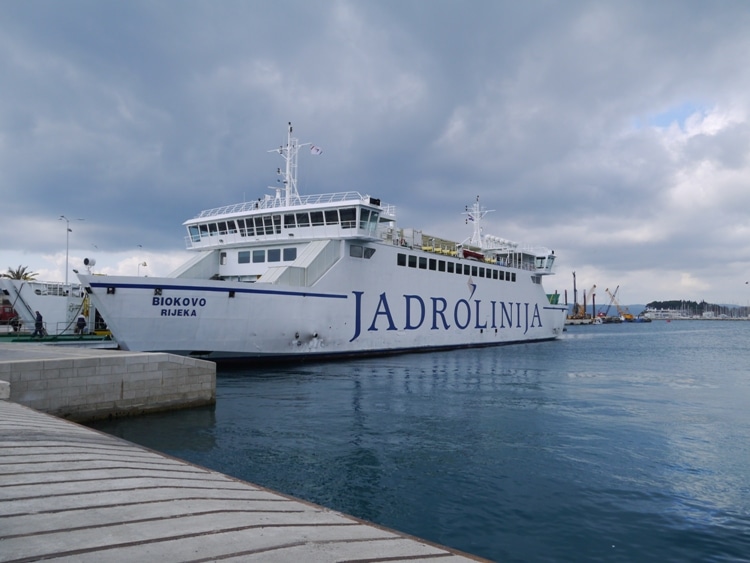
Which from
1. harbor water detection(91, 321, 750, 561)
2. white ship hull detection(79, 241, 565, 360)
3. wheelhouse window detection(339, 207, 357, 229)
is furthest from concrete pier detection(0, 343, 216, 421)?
wheelhouse window detection(339, 207, 357, 229)

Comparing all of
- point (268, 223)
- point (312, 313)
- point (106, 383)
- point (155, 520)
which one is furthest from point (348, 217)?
point (155, 520)

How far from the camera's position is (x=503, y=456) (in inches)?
380

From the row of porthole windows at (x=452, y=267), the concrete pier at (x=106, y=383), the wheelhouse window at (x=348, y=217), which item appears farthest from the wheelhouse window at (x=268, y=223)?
the concrete pier at (x=106, y=383)

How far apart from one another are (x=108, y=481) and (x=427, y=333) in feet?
90.2

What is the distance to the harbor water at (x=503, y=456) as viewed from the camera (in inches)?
253

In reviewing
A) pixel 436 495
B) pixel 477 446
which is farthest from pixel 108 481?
pixel 477 446

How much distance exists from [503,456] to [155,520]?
7.30 metres

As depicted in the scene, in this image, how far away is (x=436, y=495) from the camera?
24.9 ft

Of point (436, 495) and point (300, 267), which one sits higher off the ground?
point (300, 267)

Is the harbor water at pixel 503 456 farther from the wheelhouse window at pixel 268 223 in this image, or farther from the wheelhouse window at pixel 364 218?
the wheelhouse window at pixel 268 223

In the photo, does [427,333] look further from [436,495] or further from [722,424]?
[436,495]

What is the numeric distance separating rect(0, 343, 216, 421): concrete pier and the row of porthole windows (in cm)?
1723

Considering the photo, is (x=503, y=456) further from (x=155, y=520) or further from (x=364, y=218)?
(x=364, y=218)

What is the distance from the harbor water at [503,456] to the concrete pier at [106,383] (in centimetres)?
54
